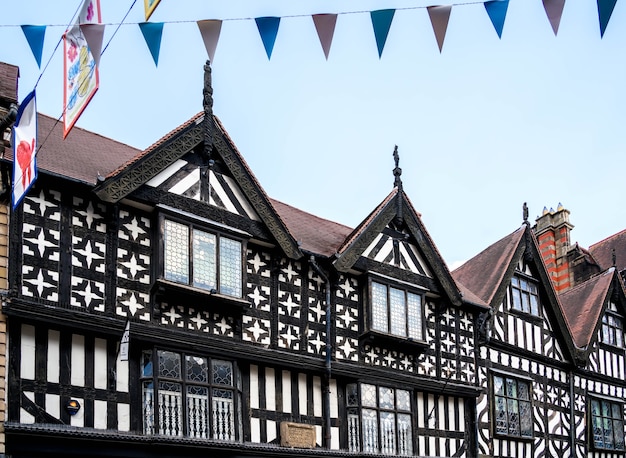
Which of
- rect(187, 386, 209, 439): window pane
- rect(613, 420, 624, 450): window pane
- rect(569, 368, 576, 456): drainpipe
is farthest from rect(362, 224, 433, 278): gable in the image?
rect(613, 420, 624, 450): window pane

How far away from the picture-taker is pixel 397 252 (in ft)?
59.9

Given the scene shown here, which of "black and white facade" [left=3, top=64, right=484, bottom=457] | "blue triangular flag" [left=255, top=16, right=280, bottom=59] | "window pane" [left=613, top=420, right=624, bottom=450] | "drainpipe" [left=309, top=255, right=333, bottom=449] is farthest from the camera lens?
"window pane" [left=613, top=420, right=624, bottom=450]

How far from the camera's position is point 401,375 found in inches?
690

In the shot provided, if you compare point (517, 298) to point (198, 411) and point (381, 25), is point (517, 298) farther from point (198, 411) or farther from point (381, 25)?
point (381, 25)

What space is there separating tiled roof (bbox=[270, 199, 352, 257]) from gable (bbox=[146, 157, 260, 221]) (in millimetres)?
1423

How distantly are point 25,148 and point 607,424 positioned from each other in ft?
54.7

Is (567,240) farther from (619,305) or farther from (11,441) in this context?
(11,441)

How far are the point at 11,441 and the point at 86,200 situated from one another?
3653mm

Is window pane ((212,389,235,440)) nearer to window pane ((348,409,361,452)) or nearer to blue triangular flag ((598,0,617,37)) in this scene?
window pane ((348,409,361,452))

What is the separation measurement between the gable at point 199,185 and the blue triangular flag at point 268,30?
16.5 feet

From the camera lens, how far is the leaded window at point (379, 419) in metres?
16.7

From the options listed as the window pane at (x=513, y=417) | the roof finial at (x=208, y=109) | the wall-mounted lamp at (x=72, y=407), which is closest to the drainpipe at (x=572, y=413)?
the window pane at (x=513, y=417)

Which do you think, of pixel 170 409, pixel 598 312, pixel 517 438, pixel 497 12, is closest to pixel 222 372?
pixel 170 409

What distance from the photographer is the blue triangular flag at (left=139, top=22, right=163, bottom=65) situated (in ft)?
31.9
